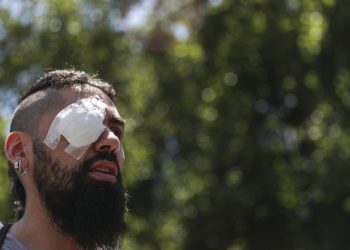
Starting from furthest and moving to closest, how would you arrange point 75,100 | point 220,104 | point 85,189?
point 220,104 → point 75,100 → point 85,189

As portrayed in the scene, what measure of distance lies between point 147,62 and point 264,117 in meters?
3.19

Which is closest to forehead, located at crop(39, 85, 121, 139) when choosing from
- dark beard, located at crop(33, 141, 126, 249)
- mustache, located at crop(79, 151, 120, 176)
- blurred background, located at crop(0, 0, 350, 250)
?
dark beard, located at crop(33, 141, 126, 249)

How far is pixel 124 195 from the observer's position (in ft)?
11.2

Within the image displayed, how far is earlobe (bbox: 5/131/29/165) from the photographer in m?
3.42

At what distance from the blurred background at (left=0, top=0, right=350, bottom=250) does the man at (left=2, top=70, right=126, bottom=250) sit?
46.0 ft

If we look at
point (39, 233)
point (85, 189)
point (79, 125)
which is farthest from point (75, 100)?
point (39, 233)

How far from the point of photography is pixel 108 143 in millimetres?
3396

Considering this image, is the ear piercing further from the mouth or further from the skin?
the mouth

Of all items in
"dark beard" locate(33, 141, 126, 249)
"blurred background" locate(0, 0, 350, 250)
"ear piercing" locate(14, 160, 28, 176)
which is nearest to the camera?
"dark beard" locate(33, 141, 126, 249)

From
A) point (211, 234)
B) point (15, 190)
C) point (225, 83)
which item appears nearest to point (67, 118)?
point (15, 190)

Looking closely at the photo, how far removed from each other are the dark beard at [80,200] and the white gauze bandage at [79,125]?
6 centimetres

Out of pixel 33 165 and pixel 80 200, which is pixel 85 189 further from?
pixel 33 165

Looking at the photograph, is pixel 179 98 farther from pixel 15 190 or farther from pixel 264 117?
pixel 15 190

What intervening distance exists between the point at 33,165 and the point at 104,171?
0.28m
